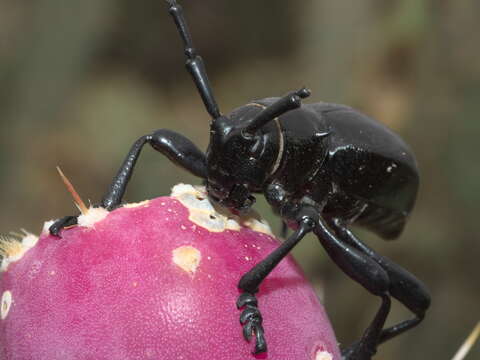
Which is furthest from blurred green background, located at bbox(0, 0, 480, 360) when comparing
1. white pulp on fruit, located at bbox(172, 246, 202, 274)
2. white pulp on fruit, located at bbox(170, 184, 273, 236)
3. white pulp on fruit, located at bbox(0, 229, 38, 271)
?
white pulp on fruit, located at bbox(0, 229, 38, 271)

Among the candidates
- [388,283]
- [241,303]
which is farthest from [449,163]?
[241,303]

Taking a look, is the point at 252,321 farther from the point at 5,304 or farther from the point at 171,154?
the point at 171,154

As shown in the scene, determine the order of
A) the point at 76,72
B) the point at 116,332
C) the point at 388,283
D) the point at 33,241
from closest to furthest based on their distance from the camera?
the point at 116,332 < the point at 33,241 < the point at 388,283 < the point at 76,72

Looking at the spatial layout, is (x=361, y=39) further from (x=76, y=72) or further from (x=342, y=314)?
(x=76, y=72)

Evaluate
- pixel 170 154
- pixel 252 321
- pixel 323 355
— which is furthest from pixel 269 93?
pixel 252 321

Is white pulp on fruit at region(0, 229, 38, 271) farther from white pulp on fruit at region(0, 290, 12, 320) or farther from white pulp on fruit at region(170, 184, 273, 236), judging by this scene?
white pulp on fruit at region(170, 184, 273, 236)
